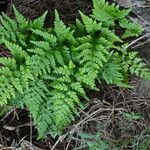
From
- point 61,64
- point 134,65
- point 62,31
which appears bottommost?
point 134,65

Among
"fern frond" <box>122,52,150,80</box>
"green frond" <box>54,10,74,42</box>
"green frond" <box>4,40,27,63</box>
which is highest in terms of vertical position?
"green frond" <box>54,10,74,42</box>

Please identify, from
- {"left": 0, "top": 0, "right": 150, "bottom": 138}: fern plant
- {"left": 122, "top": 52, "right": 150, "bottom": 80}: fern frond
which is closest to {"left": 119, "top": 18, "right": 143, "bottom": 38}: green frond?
{"left": 0, "top": 0, "right": 150, "bottom": 138}: fern plant

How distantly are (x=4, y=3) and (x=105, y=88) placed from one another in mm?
1639

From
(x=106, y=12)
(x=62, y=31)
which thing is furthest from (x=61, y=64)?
(x=106, y=12)

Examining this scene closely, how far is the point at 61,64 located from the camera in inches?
134

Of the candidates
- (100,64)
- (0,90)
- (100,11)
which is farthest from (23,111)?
(100,11)

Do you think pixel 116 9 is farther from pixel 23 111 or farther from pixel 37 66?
pixel 23 111

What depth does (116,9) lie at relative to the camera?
134 inches

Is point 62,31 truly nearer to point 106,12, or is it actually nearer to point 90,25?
point 90,25

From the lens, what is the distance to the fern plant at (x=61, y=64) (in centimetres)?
331

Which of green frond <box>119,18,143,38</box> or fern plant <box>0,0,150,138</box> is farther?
green frond <box>119,18,143,38</box>

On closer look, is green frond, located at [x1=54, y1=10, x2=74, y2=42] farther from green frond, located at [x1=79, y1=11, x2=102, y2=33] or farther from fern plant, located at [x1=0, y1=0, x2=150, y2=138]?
green frond, located at [x1=79, y1=11, x2=102, y2=33]

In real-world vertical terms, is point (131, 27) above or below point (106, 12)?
below

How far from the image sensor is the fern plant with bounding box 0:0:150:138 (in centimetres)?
331
